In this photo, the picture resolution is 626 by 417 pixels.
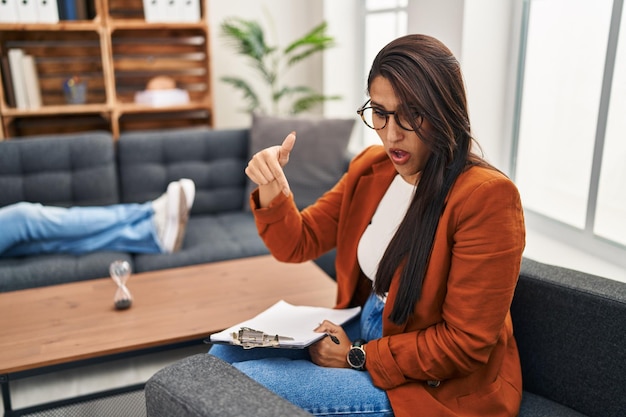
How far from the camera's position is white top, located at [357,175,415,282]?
1.35 m

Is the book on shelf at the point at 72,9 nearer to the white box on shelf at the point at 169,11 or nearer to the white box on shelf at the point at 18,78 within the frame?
the white box on shelf at the point at 18,78

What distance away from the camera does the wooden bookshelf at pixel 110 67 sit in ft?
10.7

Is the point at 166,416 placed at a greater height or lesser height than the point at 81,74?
lesser

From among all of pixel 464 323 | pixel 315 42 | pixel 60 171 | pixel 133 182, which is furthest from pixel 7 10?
pixel 464 323

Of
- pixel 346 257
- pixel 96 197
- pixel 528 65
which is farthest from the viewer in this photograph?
pixel 96 197

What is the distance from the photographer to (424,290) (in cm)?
120

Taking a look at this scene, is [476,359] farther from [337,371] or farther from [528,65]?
[528,65]

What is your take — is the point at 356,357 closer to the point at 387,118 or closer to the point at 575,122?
the point at 387,118

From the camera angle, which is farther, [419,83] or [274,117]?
[274,117]

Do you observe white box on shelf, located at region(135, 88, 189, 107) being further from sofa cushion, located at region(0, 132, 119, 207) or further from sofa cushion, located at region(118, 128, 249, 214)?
sofa cushion, located at region(0, 132, 119, 207)

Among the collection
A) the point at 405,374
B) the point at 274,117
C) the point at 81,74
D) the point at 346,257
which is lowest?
the point at 405,374

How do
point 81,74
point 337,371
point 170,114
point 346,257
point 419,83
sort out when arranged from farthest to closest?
1. point 170,114
2. point 81,74
3. point 346,257
4. point 337,371
5. point 419,83

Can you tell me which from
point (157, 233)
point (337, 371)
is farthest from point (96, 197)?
point (337, 371)

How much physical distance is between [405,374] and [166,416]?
507 mm
